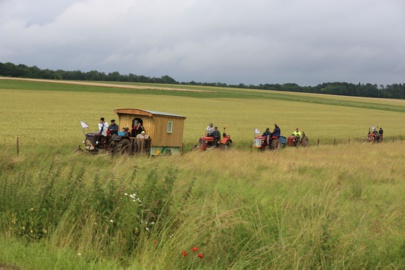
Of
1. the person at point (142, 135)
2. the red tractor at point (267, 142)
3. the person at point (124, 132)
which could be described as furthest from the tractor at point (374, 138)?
the person at point (124, 132)

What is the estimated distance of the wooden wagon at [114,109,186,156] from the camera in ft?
62.9

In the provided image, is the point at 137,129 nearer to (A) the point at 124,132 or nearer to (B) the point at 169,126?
(A) the point at 124,132

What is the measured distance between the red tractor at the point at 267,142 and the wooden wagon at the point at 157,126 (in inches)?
219

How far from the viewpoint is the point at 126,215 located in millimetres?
5891

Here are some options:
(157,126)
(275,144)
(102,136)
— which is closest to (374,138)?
(275,144)

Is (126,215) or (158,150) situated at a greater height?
(126,215)

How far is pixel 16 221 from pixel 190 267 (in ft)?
7.61

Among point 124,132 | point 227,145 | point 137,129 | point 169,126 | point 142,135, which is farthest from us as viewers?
point 227,145

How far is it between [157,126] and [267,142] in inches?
301

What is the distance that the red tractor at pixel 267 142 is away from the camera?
2478 centimetres

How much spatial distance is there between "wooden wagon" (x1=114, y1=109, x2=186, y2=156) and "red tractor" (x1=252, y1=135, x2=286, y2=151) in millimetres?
5558

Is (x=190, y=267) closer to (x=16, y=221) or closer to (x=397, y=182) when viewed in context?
(x=16, y=221)

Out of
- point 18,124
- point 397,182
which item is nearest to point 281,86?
point 18,124

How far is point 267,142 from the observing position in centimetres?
2503
